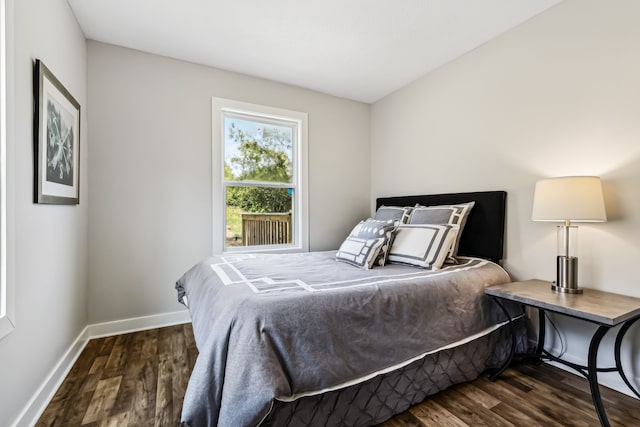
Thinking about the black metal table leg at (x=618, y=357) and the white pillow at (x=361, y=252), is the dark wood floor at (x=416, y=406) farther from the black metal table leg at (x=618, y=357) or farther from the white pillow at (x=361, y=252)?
the white pillow at (x=361, y=252)

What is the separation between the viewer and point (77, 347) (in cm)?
217

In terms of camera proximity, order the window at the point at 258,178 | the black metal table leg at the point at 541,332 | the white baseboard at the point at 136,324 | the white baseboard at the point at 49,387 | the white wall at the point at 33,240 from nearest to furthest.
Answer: the white wall at the point at 33,240
the white baseboard at the point at 49,387
the black metal table leg at the point at 541,332
the white baseboard at the point at 136,324
the window at the point at 258,178

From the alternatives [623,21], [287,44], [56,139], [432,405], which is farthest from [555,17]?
[56,139]

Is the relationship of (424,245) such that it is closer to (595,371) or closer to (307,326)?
(595,371)

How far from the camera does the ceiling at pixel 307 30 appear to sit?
2055 mm

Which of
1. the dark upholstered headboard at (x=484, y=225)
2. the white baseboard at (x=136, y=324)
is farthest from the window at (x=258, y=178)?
the dark upholstered headboard at (x=484, y=225)

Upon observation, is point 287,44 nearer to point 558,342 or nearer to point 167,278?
point 167,278

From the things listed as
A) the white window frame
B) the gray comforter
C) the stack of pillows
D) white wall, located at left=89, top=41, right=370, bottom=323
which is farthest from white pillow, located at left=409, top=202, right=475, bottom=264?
the white window frame

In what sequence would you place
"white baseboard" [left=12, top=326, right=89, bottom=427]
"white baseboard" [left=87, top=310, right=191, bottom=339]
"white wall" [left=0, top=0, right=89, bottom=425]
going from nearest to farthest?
"white wall" [left=0, top=0, right=89, bottom=425], "white baseboard" [left=12, top=326, right=89, bottom=427], "white baseboard" [left=87, top=310, right=191, bottom=339]

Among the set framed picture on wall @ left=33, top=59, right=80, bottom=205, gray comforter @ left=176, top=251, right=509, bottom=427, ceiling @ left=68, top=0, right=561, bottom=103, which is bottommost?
gray comforter @ left=176, top=251, right=509, bottom=427

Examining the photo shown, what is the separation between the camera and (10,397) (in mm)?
1289

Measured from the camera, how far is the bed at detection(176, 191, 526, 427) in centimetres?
115

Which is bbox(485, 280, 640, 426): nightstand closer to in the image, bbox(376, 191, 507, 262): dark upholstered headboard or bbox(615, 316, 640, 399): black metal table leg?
bbox(615, 316, 640, 399): black metal table leg

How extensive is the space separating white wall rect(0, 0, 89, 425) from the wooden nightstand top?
8.29 feet
